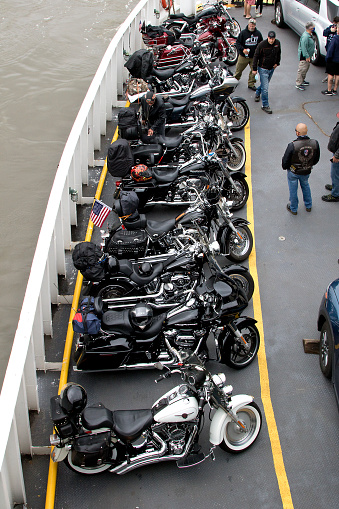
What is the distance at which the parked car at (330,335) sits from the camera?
616 centimetres

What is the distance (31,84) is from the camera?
14984mm

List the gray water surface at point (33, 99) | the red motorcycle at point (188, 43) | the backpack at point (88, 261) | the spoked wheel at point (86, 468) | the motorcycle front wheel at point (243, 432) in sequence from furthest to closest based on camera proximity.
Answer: the red motorcycle at point (188, 43) → the gray water surface at point (33, 99) → the backpack at point (88, 261) → the motorcycle front wheel at point (243, 432) → the spoked wheel at point (86, 468)

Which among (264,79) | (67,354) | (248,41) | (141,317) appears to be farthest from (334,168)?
(67,354)

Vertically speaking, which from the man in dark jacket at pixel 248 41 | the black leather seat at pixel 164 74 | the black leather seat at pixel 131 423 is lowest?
the black leather seat at pixel 131 423

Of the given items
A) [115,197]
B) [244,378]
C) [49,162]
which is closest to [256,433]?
[244,378]

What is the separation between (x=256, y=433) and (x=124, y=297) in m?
2.40

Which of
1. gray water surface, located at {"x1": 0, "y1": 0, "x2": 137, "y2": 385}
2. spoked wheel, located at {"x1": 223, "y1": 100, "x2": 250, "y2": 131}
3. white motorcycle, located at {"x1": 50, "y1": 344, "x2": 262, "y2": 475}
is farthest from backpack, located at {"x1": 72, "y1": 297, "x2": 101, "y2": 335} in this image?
spoked wheel, located at {"x1": 223, "y1": 100, "x2": 250, "y2": 131}

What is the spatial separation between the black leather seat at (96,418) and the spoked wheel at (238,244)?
11.4 feet

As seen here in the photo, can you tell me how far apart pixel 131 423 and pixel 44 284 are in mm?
2144

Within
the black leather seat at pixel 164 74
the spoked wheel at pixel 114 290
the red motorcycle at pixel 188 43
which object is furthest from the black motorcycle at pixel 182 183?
the red motorcycle at pixel 188 43

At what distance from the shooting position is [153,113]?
9.92 metres

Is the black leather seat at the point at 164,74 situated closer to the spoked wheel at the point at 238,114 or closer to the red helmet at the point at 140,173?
the spoked wheel at the point at 238,114

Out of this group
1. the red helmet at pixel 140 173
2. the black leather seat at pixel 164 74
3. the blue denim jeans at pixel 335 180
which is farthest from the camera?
the black leather seat at pixel 164 74

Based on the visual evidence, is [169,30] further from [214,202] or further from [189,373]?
[189,373]
